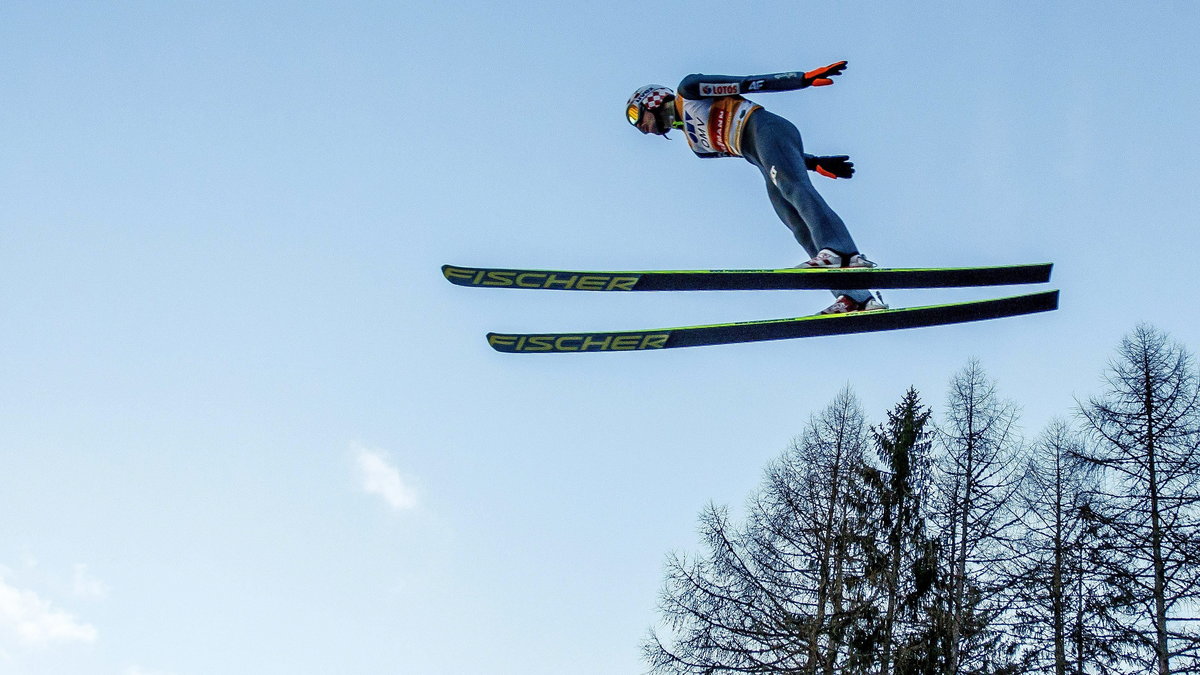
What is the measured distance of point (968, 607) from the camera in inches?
521

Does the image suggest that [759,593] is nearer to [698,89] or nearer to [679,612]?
[679,612]

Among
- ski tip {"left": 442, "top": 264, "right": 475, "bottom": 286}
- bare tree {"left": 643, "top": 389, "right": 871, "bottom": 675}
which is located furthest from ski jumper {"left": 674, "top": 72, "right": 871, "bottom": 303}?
bare tree {"left": 643, "top": 389, "right": 871, "bottom": 675}

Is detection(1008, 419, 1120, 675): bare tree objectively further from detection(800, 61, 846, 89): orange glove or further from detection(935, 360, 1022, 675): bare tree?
detection(800, 61, 846, 89): orange glove

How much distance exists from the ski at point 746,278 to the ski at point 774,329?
22 centimetres

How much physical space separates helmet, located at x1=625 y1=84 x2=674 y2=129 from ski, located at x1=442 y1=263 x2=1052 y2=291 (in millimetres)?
1539

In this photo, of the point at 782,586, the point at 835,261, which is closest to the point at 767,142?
the point at 835,261

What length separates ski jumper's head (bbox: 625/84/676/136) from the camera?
7559mm

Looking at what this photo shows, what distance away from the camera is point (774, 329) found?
670cm

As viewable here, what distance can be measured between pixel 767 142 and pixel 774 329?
3.84 ft

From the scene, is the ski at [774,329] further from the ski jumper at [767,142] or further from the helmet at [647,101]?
the helmet at [647,101]

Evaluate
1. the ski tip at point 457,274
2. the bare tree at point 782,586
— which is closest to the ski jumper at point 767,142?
the ski tip at point 457,274

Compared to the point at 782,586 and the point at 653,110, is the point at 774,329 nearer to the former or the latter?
the point at 653,110

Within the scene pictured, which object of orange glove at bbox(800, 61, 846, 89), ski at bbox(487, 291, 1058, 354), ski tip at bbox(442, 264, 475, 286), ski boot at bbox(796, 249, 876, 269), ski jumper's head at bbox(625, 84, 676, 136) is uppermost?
ski jumper's head at bbox(625, 84, 676, 136)

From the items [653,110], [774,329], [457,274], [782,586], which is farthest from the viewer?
[782,586]
